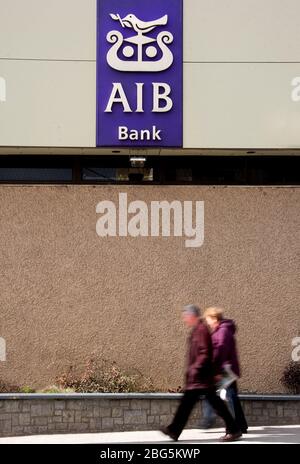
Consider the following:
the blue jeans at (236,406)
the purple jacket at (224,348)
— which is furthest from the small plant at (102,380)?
the purple jacket at (224,348)

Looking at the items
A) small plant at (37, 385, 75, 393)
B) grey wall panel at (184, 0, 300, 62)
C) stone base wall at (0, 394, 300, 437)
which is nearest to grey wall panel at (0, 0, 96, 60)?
grey wall panel at (184, 0, 300, 62)

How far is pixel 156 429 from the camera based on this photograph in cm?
1073

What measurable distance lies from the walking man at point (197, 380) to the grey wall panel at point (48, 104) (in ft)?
12.7

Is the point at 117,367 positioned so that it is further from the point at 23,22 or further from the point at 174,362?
the point at 23,22

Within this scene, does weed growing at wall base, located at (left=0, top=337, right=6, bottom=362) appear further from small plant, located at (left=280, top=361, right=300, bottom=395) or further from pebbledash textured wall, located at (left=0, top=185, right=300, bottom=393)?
small plant, located at (left=280, top=361, right=300, bottom=395)

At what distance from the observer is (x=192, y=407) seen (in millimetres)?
9461

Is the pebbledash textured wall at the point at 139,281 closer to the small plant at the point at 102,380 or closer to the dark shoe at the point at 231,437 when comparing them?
the small plant at the point at 102,380

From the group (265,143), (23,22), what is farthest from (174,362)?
(23,22)

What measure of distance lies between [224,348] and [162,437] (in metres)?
1.40

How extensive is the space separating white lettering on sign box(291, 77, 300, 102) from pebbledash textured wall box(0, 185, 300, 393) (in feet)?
4.90

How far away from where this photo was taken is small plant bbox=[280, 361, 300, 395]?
39.7 feet

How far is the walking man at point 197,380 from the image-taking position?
30.9ft

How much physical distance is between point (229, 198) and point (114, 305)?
2540mm

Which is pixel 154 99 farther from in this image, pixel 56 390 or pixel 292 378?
pixel 292 378
